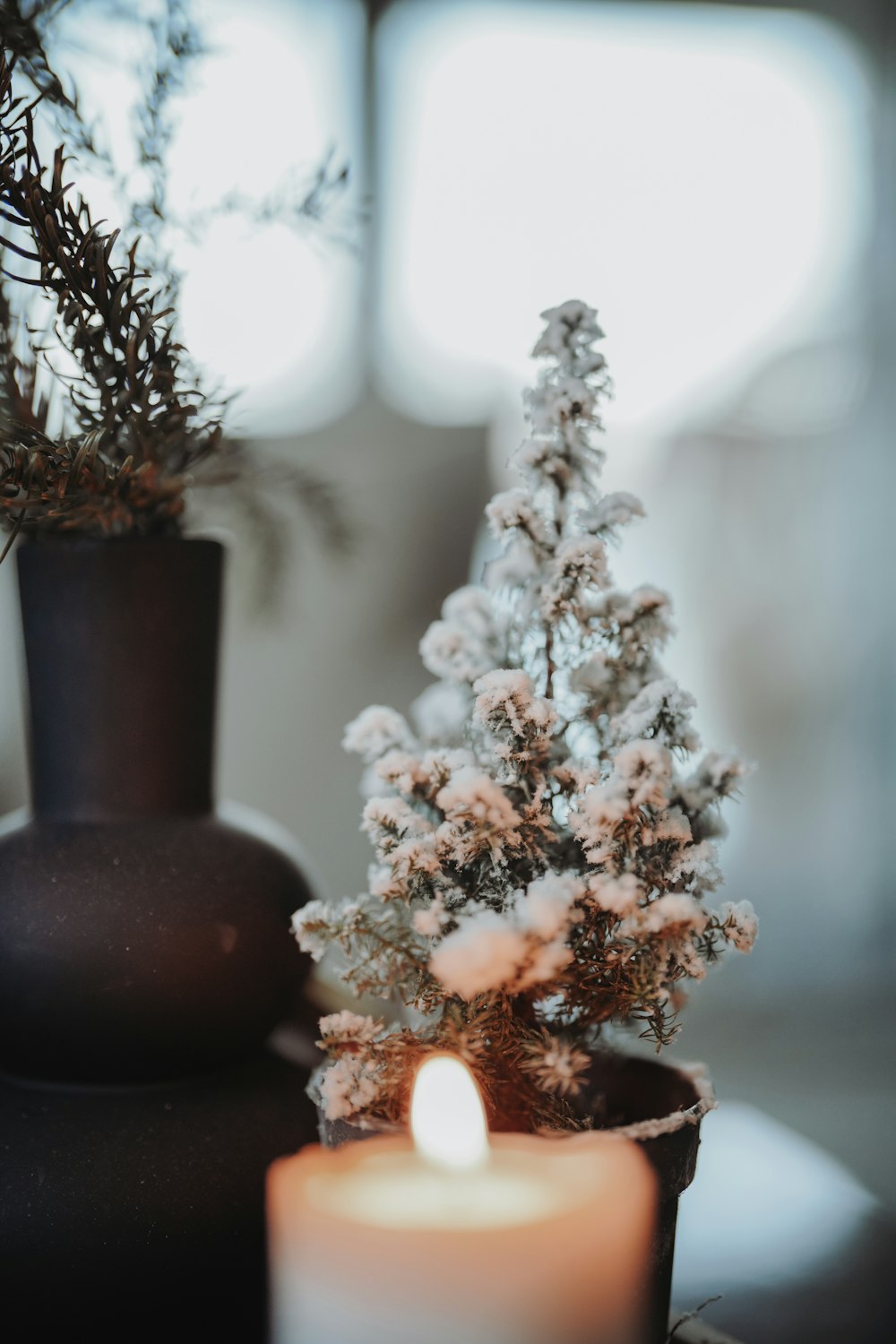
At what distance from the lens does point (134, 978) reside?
0.41 m

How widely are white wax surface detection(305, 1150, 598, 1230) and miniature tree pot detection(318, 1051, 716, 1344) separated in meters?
0.02

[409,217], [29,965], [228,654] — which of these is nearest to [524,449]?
[29,965]

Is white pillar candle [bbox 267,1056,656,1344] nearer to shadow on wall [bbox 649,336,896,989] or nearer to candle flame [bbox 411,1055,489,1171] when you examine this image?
candle flame [bbox 411,1055,489,1171]

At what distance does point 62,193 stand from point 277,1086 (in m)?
0.34

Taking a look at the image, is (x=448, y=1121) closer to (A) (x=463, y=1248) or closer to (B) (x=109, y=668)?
(A) (x=463, y=1248)

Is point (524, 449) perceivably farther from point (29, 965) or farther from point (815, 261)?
point (815, 261)

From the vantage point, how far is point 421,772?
0.35 m

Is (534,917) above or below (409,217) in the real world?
below

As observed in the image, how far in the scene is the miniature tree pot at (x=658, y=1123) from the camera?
318 mm

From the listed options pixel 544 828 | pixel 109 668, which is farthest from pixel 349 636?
pixel 544 828

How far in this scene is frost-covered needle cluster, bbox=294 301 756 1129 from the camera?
0.32m

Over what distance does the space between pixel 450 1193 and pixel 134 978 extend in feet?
0.57

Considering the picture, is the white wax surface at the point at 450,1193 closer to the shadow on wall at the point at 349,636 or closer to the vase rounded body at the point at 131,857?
the vase rounded body at the point at 131,857

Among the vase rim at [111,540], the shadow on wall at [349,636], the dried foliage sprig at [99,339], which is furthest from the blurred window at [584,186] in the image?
the vase rim at [111,540]
